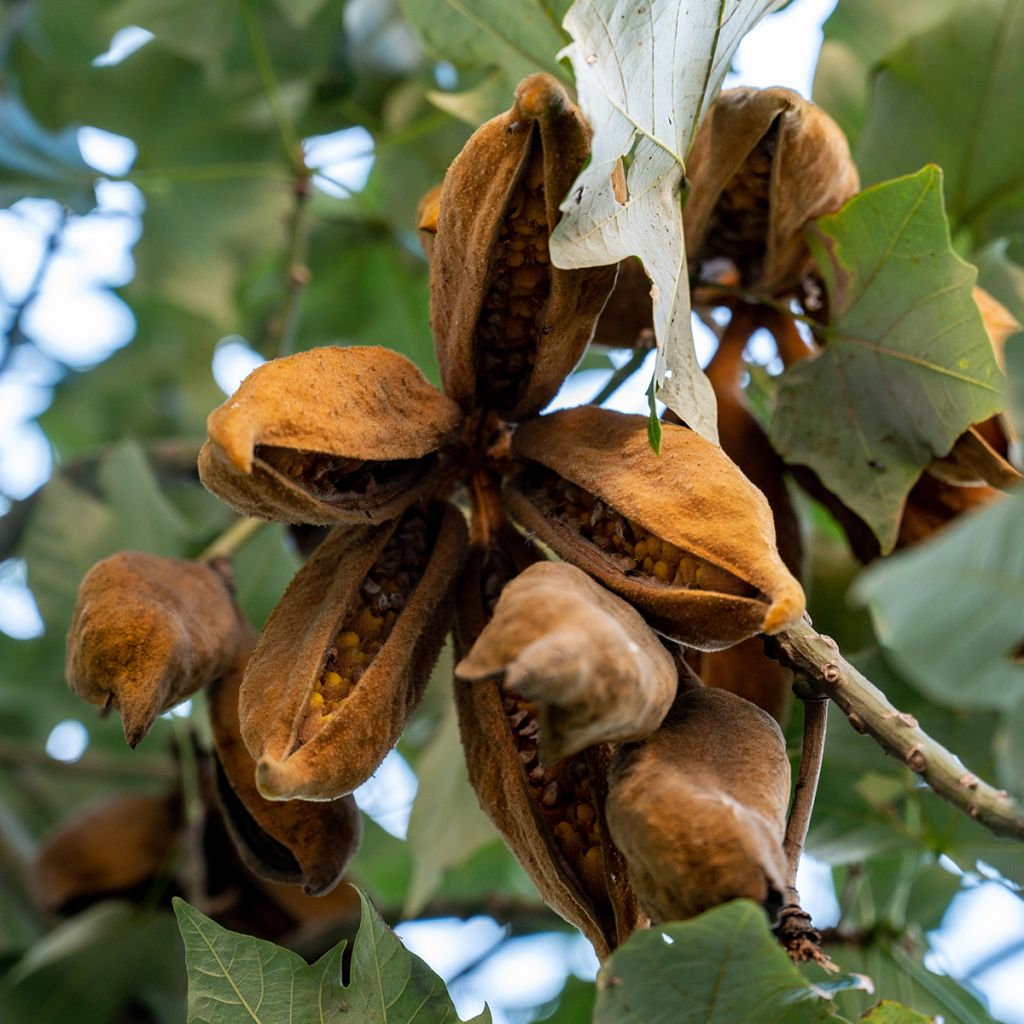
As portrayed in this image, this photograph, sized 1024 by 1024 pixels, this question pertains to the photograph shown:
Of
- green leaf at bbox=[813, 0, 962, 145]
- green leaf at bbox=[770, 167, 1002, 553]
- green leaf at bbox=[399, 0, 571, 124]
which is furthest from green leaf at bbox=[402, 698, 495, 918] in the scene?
green leaf at bbox=[813, 0, 962, 145]

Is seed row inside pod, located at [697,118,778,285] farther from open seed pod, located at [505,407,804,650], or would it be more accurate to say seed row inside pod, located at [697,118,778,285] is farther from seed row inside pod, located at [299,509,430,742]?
seed row inside pod, located at [299,509,430,742]

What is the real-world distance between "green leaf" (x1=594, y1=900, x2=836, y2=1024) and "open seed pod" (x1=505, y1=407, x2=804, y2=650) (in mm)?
212

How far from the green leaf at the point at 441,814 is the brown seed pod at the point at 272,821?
576 mm

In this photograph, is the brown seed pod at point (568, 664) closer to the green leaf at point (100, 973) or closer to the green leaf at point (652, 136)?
the green leaf at point (652, 136)

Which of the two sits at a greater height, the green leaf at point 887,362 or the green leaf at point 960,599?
the green leaf at point 960,599

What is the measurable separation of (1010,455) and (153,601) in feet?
2.87

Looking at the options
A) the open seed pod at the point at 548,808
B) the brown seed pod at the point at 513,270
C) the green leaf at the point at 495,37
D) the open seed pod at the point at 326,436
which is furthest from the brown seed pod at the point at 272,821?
the green leaf at the point at 495,37

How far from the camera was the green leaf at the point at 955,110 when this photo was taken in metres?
1.66

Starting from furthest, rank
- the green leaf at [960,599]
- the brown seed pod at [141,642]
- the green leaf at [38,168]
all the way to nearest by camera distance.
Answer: the green leaf at [38,168]
the brown seed pod at [141,642]
the green leaf at [960,599]

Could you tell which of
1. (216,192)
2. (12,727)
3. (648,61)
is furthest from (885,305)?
(12,727)

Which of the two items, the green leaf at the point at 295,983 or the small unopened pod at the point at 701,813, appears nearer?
the small unopened pod at the point at 701,813

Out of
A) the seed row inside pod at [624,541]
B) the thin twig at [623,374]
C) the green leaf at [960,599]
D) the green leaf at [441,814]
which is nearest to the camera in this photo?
the green leaf at [960,599]

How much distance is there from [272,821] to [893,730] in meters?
0.58

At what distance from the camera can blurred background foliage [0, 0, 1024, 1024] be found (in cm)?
165
